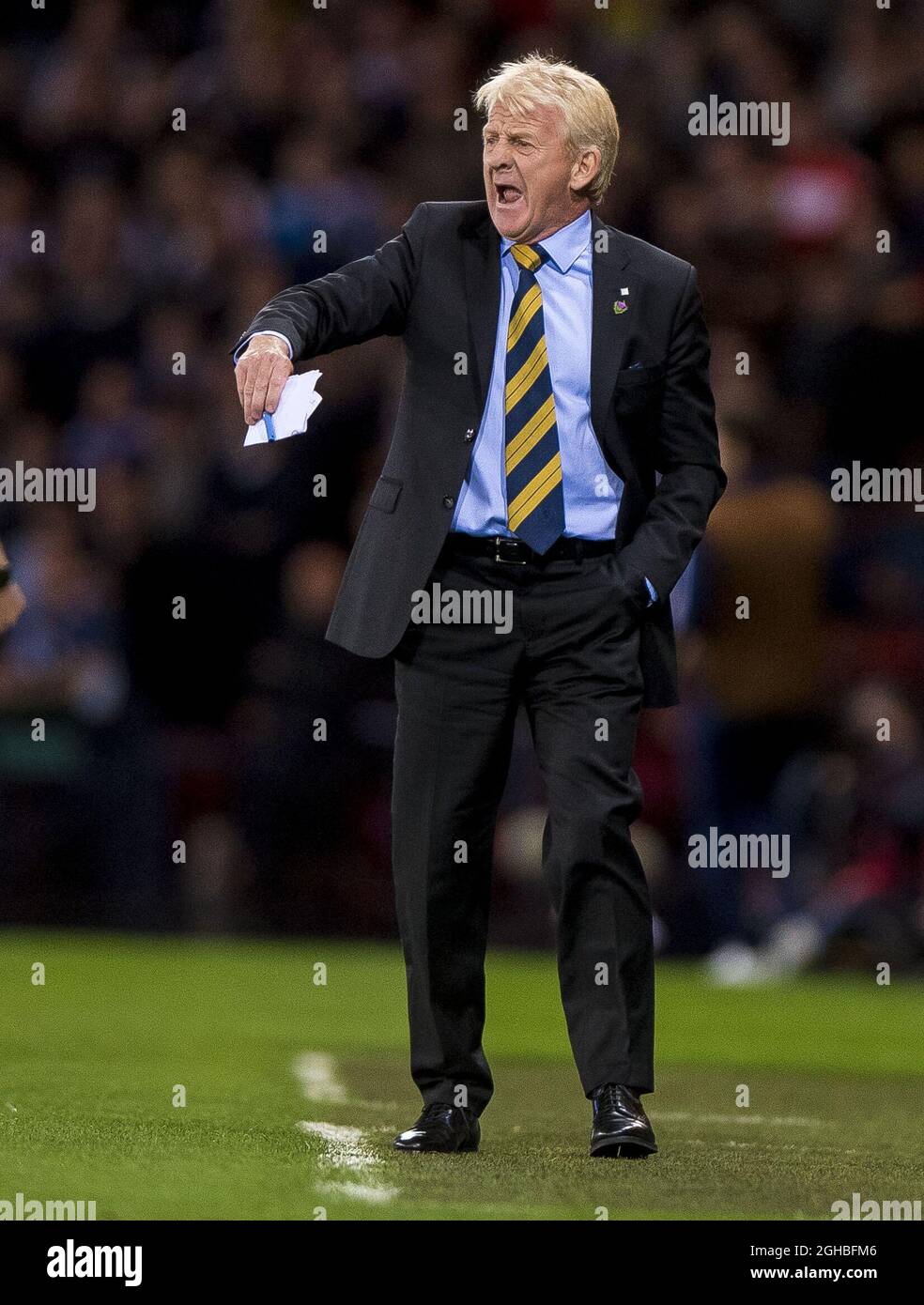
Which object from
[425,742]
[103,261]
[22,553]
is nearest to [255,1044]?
[425,742]

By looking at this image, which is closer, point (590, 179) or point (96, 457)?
point (590, 179)

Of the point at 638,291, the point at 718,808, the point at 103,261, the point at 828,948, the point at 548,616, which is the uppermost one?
the point at 103,261

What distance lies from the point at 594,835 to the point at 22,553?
7.07 meters

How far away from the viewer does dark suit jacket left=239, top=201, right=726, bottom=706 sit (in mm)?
5043

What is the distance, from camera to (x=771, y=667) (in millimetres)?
9430

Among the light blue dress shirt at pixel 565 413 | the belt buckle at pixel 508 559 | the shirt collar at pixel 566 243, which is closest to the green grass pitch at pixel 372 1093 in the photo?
the belt buckle at pixel 508 559

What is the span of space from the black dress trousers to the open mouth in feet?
2.50

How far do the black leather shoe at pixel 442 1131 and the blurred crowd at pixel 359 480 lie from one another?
4344 millimetres

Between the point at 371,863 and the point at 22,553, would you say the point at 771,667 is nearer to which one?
the point at 371,863

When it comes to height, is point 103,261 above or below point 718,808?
above

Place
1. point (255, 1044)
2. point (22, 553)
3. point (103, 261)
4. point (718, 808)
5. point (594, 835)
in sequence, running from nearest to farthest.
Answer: point (594, 835)
point (255, 1044)
point (718, 808)
point (22, 553)
point (103, 261)

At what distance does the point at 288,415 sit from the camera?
4656 millimetres

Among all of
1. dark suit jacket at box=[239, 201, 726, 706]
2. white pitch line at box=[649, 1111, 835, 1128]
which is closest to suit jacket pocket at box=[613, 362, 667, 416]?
dark suit jacket at box=[239, 201, 726, 706]

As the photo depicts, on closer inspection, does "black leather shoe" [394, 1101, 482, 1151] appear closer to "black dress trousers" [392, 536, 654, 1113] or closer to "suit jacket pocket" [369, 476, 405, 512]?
"black dress trousers" [392, 536, 654, 1113]
